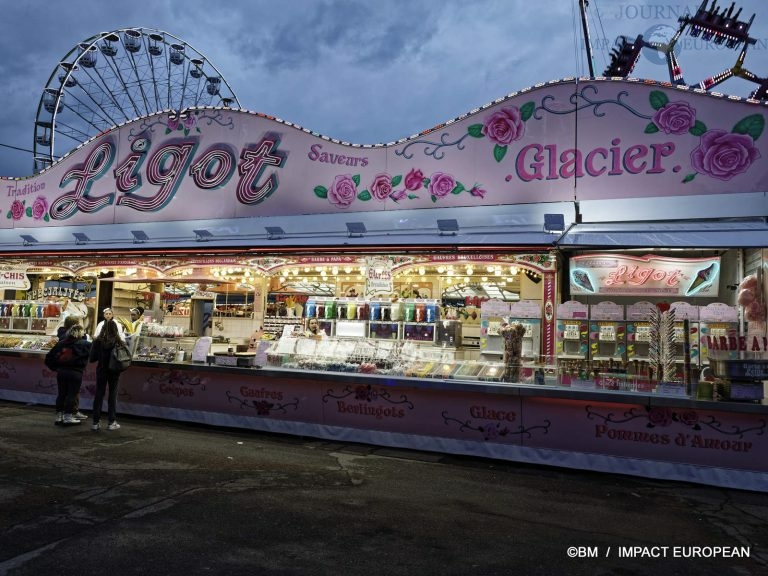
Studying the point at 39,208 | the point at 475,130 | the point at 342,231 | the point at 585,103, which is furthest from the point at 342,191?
the point at 39,208

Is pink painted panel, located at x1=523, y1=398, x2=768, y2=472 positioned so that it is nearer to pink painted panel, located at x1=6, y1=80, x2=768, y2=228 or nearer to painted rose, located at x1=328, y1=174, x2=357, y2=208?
pink painted panel, located at x1=6, y1=80, x2=768, y2=228

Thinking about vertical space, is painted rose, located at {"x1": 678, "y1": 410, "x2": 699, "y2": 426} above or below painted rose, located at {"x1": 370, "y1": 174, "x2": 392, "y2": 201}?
below

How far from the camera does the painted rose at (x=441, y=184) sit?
10484 millimetres

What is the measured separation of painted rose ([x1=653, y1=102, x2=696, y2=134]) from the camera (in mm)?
9172

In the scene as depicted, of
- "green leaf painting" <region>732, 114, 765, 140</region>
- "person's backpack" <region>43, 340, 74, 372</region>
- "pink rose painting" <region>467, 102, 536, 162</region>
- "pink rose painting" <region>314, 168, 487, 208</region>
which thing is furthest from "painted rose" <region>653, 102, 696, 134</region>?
"person's backpack" <region>43, 340, 74, 372</region>

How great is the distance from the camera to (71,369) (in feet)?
29.2

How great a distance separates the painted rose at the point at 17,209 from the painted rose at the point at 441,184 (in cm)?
1112

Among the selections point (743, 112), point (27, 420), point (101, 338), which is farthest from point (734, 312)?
point (27, 420)

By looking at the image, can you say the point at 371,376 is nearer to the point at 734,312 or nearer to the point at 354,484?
the point at 354,484

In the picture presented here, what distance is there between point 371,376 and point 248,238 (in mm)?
5069

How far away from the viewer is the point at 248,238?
38.4ft

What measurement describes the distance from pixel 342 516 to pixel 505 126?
7466mm

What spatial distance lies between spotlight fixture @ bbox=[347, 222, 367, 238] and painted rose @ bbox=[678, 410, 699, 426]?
19.7 feet

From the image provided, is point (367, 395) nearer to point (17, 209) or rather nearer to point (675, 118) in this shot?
point (675, 118)
